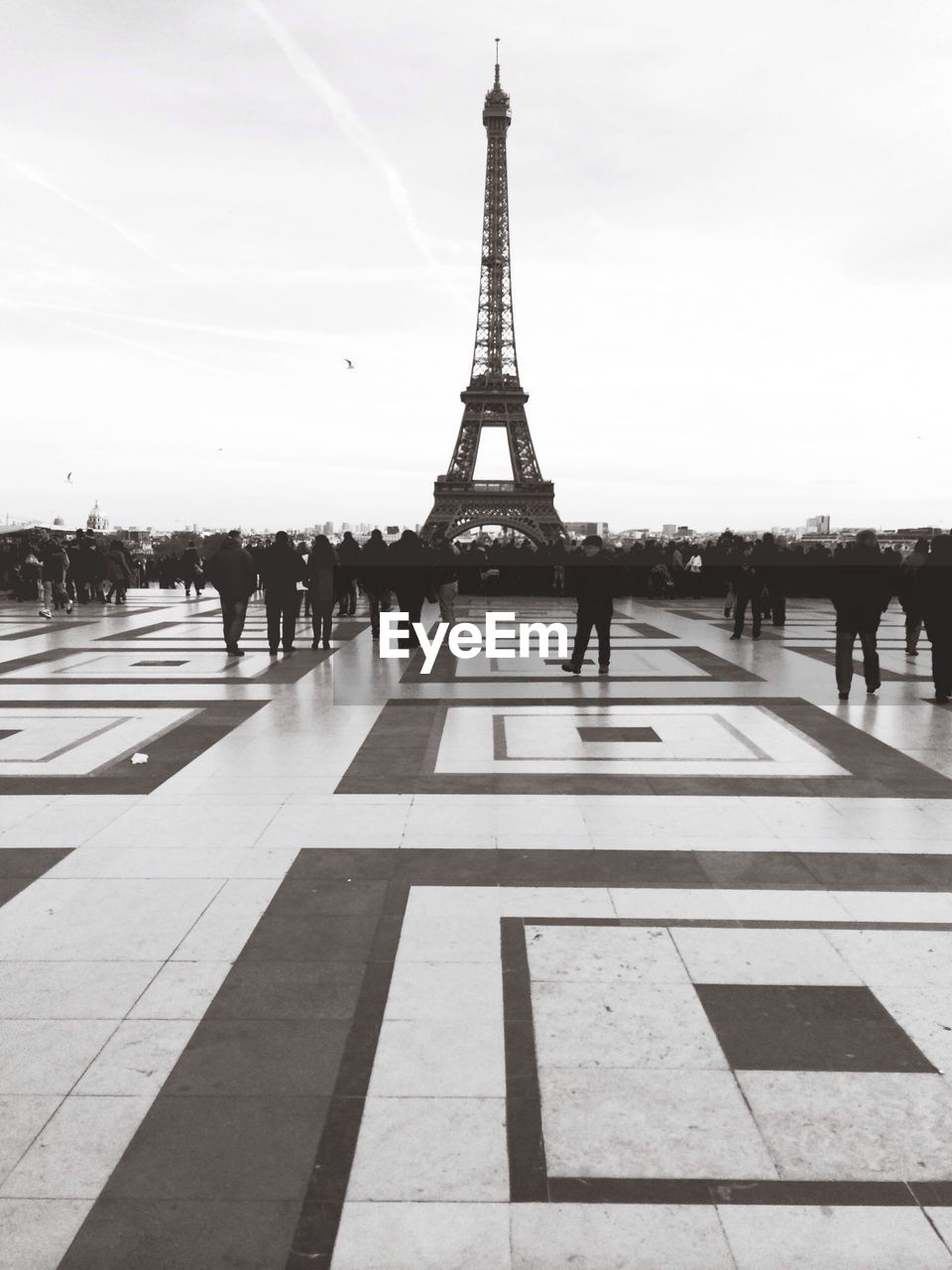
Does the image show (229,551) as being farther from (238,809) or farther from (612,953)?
(612,953)

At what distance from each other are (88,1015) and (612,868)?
265 cm

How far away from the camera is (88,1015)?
392 centimetres

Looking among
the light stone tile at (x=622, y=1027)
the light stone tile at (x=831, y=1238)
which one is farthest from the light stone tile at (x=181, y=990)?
the light stone tile at (x=831, y=1238)

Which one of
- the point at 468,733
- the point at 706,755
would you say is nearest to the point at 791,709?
the point at 706,755

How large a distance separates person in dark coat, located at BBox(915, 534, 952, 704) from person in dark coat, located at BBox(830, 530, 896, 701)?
0.44 meters

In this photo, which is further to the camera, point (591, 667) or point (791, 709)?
point (591, 667)

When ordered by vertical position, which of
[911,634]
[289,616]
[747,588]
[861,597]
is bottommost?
[911,634]

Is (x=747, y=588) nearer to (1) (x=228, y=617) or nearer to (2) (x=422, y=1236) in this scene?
(1) (x=228, y=617)

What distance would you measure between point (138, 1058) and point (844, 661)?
8785 mm

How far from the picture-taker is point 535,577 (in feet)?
97.3

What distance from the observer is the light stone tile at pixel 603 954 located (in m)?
4.28

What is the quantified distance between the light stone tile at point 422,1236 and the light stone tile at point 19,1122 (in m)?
0.96

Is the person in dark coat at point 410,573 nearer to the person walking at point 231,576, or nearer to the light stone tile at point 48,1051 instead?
the person walking at point 231,576

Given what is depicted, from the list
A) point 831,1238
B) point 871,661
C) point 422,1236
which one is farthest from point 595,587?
point 422,1236
